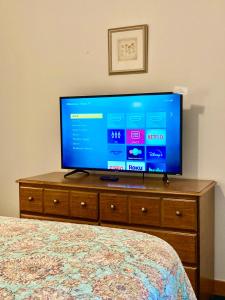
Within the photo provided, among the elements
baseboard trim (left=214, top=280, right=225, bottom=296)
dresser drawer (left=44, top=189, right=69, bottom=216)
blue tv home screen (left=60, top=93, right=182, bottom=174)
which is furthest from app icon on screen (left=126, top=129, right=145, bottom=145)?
baseboard trim (left=214, top=280, right=225, bottom=296)

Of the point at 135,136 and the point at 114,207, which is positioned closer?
the point at 114,207

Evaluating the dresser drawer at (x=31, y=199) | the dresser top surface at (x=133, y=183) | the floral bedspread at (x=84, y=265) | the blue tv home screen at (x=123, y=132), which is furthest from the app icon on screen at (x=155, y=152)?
the floral bedspread at (x=84, y=265)

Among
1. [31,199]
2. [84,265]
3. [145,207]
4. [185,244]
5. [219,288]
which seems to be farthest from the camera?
[31,199]

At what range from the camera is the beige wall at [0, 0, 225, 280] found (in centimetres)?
290

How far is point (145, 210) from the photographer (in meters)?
2.63

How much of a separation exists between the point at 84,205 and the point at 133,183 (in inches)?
15.5

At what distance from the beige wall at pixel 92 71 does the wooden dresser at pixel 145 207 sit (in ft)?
1.05

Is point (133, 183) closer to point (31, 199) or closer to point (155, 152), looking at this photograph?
point (155, 152)

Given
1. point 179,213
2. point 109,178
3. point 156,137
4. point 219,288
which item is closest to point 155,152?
point 156,137

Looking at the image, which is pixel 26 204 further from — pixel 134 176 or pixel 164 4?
pixel 164 4

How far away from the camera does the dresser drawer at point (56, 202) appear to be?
2.92 meters

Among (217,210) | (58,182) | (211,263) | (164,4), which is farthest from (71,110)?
(211,263)

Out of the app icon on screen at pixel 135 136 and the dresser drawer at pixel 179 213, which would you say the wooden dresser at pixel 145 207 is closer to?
the dresser drawer at pixel 179 213

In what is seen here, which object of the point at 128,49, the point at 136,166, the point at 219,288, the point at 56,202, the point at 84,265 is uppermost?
the point at 128,49
